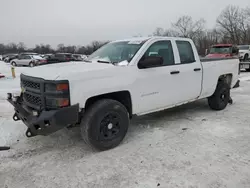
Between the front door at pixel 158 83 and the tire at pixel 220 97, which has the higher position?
the front door at pixel 158 83

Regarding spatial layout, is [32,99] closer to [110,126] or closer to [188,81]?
[110,126]

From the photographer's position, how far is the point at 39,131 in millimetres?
3213

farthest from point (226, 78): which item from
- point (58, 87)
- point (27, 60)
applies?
point (27, 60)

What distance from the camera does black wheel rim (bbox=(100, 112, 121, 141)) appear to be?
361 centimetres

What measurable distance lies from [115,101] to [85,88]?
0.61 metres

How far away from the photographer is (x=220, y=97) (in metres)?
5.80

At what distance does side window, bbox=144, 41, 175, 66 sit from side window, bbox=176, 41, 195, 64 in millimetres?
294

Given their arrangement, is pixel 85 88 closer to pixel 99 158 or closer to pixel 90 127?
pixel 90 127

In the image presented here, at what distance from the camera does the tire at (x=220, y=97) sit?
224 inches

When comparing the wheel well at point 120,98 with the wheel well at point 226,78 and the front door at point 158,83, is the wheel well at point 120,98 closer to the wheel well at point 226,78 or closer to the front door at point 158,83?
the front door at point 158,83

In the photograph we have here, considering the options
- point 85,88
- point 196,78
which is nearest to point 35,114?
point 85,88

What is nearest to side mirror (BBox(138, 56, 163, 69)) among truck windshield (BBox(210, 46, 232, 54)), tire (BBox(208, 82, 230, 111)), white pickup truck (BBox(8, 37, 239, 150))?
white pickup truck (BBox(8, 37, 239, 150))

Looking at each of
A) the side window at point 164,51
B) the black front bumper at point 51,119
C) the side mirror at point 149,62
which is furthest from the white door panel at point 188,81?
the black front bumper at point 51,119

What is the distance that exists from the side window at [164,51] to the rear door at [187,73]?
16 centimetres
